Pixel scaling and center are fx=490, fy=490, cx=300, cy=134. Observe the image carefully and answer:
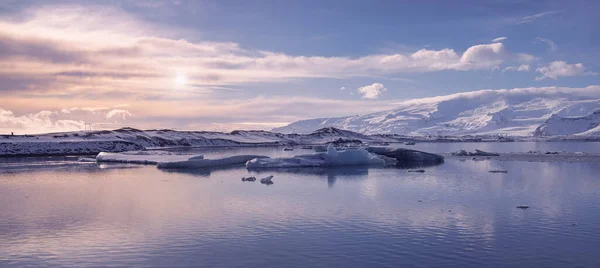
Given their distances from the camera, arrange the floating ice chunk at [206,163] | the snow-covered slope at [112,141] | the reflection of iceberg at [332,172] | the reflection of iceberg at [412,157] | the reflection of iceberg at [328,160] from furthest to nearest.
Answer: the snow-covered slope at [112,141]
the reflection of iceberg at [412,157]
the floating ice chunk at [206,163]
the reflection of iceberg at [328,160]
the reflection of iceberg at [332,172]

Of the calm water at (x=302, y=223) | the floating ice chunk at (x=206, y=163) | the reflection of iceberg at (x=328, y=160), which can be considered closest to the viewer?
the calm water at (x=302, y=223)

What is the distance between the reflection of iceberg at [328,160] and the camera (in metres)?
27.2

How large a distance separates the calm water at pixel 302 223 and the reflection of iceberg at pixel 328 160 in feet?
21.3

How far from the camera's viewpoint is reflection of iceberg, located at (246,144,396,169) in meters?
27.2

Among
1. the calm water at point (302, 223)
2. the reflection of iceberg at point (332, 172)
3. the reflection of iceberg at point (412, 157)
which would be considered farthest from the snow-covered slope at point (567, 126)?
the calm water at point (302, 223)

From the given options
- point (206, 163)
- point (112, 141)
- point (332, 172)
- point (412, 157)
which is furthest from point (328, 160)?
point (112, 141)

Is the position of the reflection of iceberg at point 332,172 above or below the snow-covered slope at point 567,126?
below

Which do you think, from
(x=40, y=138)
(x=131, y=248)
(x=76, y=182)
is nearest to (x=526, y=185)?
(x=131, y=248)

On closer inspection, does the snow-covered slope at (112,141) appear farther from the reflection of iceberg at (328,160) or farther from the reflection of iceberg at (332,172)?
the reflection of iceberg at (332,172)

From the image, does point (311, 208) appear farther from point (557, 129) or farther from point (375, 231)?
point (557, 129)

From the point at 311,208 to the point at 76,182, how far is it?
477 inches

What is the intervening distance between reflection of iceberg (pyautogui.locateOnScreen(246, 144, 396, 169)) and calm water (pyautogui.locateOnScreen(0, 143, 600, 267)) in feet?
21.3

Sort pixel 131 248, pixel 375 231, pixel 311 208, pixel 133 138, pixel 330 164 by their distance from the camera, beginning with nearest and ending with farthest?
pixel 131 248 → pixel 375 231 → pixel 311 208 → pixel 330 164 → pixel 133 138

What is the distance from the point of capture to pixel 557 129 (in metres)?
147
